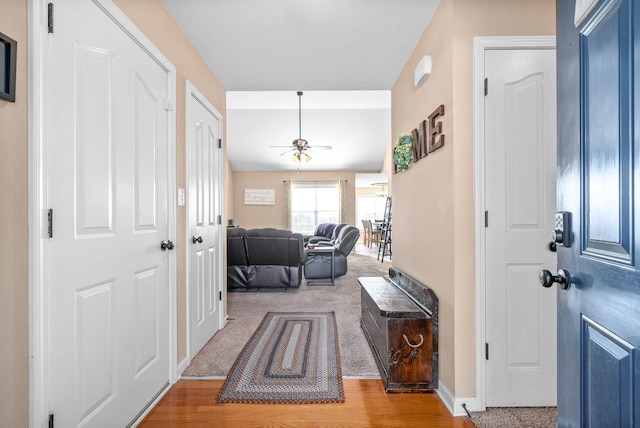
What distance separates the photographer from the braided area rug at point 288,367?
6.64ft

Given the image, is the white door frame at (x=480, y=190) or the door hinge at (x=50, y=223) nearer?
the door hinge at (x=50, y=223)

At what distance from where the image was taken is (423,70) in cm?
221

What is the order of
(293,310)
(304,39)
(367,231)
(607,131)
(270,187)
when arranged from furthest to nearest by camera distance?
(367,231), (270,187), (293,310), (304,39), (607,131)

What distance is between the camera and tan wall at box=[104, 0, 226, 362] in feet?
6.32

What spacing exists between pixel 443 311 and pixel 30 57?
2306 mm

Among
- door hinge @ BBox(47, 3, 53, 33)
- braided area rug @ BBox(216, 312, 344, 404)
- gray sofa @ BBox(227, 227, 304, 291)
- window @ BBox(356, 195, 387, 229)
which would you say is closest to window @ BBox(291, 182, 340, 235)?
window @ BBox(356, 195, 387, 229)

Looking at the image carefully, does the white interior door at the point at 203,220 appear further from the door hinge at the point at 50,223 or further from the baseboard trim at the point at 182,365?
the door hinge at the point at 50,223

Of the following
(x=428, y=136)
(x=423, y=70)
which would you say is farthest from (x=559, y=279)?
(x=423, y=70)

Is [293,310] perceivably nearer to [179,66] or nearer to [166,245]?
[166,245]

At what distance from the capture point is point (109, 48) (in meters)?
1.55

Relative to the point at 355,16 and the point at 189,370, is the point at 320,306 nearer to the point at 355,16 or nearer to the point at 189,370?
the point at 189,370

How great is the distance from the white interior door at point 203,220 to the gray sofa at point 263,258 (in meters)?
1.47

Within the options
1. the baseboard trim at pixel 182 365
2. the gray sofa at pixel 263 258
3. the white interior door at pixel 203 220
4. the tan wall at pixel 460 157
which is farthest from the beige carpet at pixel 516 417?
the gray sofa at pixel 263 258

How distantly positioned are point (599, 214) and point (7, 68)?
1834 millimetres
